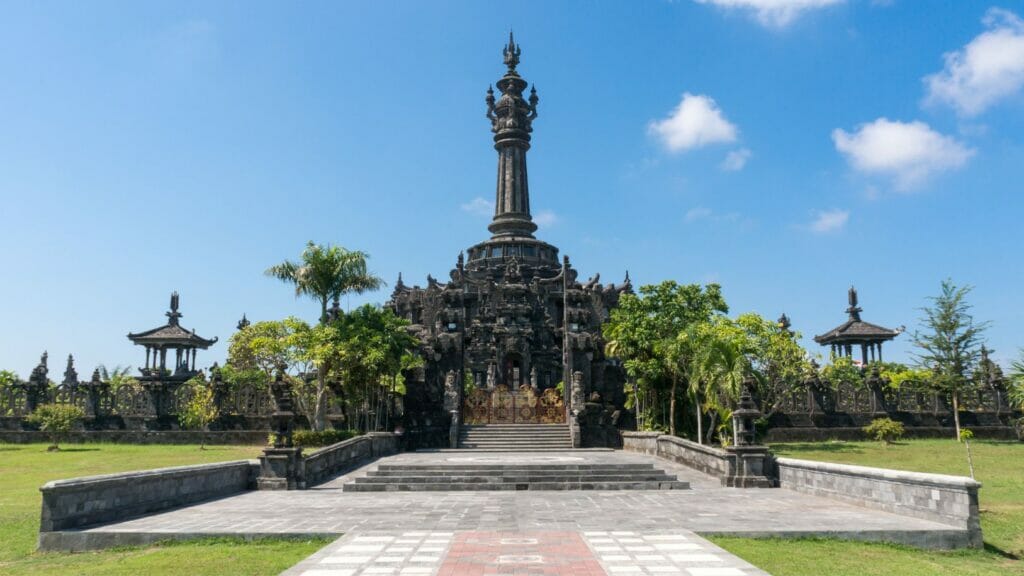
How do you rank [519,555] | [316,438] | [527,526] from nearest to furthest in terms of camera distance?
1. [519,555]
2. [527,526]
3. [316,438]

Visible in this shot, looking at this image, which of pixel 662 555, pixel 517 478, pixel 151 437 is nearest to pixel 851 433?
pixel 517 478

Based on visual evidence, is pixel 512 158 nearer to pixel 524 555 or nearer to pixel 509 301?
pixel 509 301

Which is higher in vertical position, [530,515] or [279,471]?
[279,471]

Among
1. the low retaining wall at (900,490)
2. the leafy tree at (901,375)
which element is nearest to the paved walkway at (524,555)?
the low retaining wall at (900,490)

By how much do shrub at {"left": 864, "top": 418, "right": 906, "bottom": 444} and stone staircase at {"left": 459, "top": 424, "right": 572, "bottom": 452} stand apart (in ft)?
48.7

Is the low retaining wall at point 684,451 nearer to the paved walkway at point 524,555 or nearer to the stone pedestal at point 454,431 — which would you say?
the stone pedestal at point 454,431

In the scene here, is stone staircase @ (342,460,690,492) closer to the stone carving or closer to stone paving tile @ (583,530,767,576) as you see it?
the stone carving

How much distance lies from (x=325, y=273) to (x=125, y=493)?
64.3 ft

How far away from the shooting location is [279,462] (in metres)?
18.7

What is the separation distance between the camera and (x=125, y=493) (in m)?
13.6

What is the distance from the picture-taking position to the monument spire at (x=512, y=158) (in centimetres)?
6059

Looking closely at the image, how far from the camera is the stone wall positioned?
11914 millimetres

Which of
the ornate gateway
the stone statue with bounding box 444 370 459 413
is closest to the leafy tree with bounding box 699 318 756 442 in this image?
the ornate gateway

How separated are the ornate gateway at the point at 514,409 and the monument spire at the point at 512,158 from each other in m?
29.2
